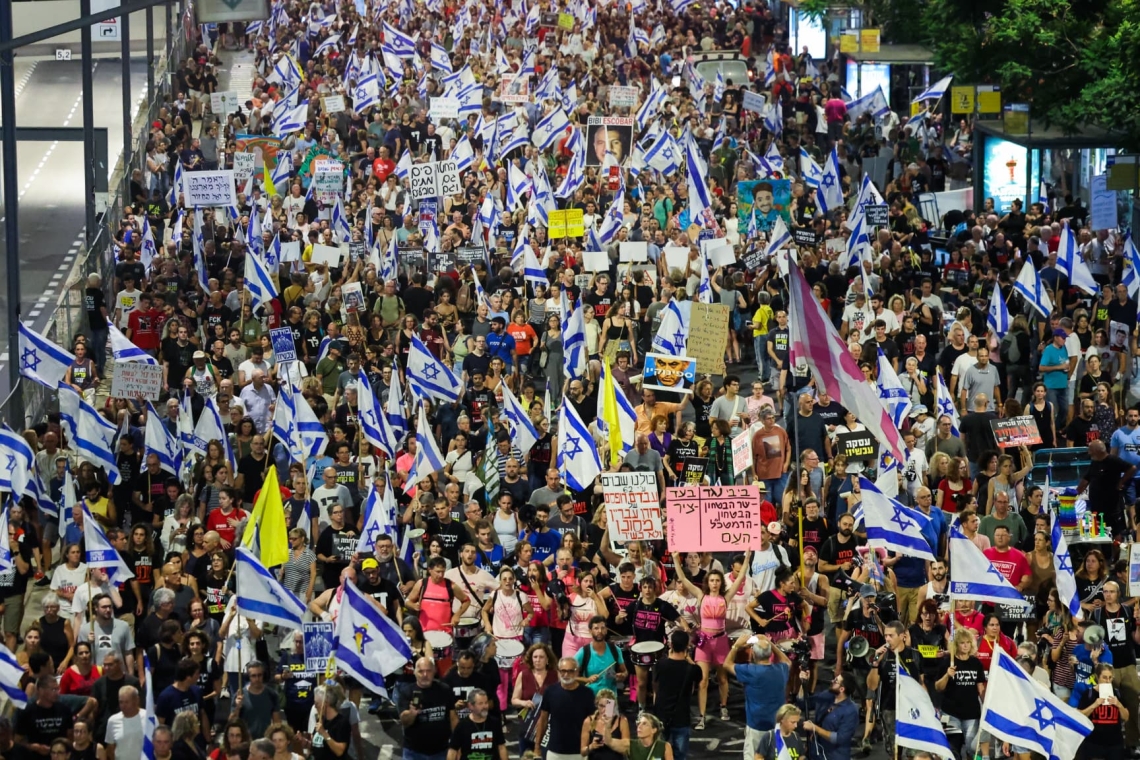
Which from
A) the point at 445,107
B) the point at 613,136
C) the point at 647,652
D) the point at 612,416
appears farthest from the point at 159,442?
the point at 445,107

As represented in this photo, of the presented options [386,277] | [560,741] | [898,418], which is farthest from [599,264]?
[560,741]

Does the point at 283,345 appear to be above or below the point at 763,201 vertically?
below

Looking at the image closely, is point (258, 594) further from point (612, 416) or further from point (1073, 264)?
point (1073, 264)

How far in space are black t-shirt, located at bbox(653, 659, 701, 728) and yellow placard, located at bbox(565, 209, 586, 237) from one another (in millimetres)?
14677

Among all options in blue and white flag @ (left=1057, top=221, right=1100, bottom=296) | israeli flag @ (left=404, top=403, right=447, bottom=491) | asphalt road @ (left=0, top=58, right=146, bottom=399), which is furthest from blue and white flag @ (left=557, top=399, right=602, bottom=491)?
asphalt road @ (left=0, top=58, right=146, bottom=399)

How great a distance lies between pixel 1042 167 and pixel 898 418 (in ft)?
56.4

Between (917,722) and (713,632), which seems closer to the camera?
(917,722)

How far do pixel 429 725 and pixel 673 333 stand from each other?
9655 millimetres

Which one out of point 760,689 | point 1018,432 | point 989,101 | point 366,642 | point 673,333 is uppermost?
point 989,101

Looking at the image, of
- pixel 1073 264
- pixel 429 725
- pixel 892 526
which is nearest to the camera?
pixel 429 725

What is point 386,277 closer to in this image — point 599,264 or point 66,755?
point 599,264

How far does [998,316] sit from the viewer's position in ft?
87.8

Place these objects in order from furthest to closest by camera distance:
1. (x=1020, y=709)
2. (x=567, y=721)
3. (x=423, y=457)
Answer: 1. (x=423, y=457)
2. (x=567, y=721)
3. (x=1020, y=709)

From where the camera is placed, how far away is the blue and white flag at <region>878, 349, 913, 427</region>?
23.5 metres
